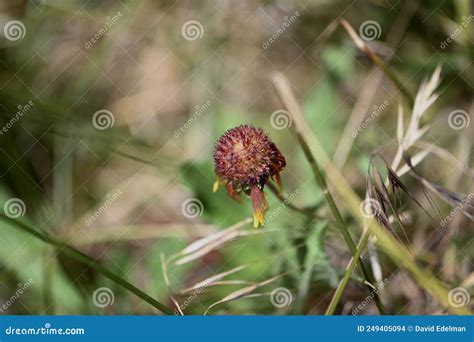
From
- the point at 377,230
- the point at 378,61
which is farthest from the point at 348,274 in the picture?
the point at 378,61

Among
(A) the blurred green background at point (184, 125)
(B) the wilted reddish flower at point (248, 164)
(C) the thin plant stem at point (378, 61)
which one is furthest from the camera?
(C) the thin plant stem at point (378, 61)

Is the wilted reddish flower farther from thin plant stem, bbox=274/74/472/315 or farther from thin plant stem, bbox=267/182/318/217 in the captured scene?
thin plant stem, bbox=274/74/472/315

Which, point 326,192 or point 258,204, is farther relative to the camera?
point 326,192

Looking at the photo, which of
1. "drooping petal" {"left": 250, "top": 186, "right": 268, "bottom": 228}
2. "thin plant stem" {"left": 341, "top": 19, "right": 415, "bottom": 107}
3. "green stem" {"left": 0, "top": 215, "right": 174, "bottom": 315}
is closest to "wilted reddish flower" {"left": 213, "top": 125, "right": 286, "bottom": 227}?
"drooping petal" {"left": 250, "top": 186, "right": 268, "bottom": 228}

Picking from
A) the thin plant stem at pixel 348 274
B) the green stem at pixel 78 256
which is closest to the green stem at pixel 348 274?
the thin plant stem at pixel 348 274

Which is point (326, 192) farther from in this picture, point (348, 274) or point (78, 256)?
point (78, 256)

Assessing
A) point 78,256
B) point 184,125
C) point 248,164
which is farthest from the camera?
point 184,125

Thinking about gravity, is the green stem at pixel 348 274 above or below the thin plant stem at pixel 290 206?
below

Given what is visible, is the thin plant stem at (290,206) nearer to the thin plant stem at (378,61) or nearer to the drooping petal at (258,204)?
the drooping petal at (258,204)
